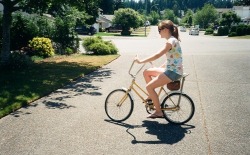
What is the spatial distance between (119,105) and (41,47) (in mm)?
13614

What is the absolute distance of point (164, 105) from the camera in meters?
6.72

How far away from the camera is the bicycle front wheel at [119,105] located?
6863 mm

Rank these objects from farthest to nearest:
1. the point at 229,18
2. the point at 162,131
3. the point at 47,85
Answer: the point at 229,18, the point at 47,85, the point at 162,131

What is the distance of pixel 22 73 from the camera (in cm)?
1294

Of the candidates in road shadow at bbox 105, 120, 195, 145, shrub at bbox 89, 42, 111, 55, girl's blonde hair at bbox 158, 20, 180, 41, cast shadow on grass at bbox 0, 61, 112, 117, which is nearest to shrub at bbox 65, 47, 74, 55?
shrub at bbox 89, 42, 111, 55

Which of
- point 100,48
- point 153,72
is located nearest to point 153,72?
point 153,72

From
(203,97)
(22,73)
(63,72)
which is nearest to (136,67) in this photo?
(63,72)

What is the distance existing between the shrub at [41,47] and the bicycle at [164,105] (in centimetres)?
→ 1336

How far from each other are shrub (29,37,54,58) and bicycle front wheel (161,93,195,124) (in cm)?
1411

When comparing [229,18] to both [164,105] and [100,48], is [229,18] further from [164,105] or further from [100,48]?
[164,105]

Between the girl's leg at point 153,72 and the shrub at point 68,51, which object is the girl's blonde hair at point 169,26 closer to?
the girl's leg at point 153,72

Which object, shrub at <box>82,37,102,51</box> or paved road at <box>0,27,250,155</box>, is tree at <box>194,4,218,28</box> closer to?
shrub at <box>82,37,102,51</box>

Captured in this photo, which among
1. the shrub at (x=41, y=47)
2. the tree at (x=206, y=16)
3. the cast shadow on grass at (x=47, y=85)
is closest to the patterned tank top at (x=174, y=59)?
the cast shadow on grass at (x=47, y=85)

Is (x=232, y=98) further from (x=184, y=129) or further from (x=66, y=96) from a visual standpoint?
(x=66, y=96)
